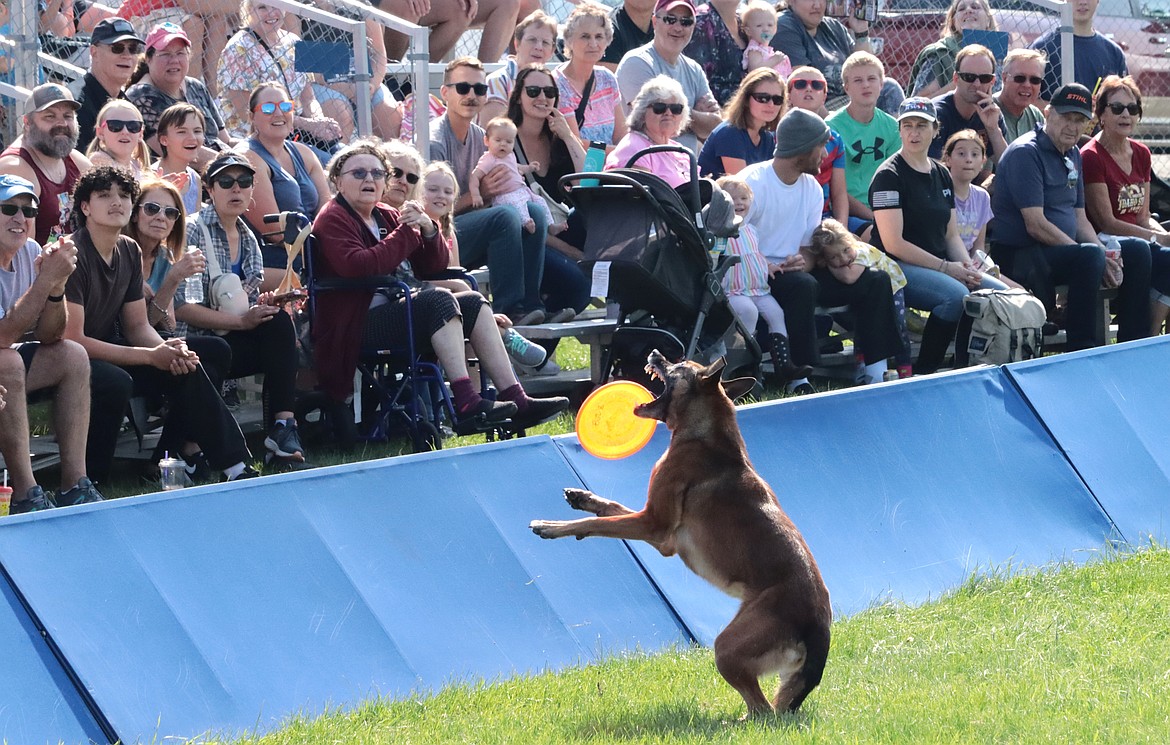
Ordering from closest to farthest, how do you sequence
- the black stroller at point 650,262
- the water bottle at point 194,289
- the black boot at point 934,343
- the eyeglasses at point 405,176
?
the water bottle at point 194,289 → the eyeglasses at point 405,176 → the black stroller at point 650,262 → the black boot at point 934,343

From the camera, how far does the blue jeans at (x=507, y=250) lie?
10234 mm

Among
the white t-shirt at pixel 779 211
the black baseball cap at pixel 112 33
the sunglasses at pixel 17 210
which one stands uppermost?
the black baseball cap at pixel 112 33

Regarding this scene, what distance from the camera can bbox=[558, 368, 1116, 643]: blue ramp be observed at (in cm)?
679

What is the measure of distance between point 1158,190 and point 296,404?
337 inches

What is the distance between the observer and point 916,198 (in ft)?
37.4

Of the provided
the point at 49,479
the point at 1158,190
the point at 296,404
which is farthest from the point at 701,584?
the point at 1158,190

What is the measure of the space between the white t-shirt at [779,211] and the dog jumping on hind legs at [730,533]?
5.03 metres

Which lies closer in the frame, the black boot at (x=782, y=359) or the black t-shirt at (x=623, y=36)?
the black boot at (x=782, y=359)

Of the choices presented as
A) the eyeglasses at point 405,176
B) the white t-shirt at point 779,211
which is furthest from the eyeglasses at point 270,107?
the white t-shirt at point 779,211

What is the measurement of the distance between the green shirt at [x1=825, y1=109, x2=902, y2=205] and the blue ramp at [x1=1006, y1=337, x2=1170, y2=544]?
364 centimetres

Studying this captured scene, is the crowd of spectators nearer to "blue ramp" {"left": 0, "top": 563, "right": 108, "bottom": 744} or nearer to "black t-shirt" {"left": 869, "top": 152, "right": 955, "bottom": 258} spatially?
"black t-shirt" {"left": 869, "top": 152, "right": 955, "bottom": 258}

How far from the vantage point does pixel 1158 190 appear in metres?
13.7

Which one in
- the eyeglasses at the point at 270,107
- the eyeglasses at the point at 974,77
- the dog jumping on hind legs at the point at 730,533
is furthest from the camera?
the eyeglasses at the point at 974,77

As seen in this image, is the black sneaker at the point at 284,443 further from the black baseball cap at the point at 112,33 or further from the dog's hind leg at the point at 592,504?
the dog's hind leg at the point at 592,504
